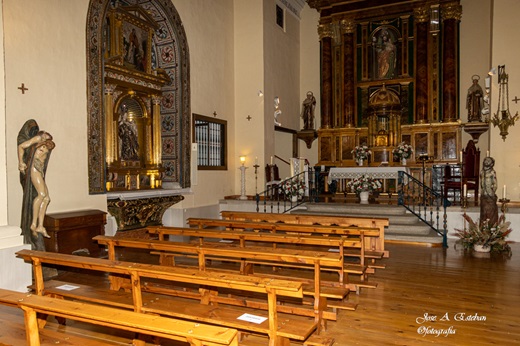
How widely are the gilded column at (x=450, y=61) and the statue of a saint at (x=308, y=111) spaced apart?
13.5 feet

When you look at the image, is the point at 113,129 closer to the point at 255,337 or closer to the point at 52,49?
the point at 52,49

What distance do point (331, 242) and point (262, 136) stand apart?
7.47m

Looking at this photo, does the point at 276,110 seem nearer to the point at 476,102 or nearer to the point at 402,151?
the point at 402,151

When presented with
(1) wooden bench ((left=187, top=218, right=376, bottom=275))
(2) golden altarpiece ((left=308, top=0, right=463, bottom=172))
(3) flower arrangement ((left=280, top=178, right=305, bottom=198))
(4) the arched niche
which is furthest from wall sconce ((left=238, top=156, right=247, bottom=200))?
(1) wooden bench ((left=187, top=218, right=376, bottom=275))

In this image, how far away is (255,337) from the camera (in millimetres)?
3391

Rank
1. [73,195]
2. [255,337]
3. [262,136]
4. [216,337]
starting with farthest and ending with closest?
[262,136] → [73,195] → [255,337] → [216,337]

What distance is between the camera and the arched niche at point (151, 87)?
706 cm

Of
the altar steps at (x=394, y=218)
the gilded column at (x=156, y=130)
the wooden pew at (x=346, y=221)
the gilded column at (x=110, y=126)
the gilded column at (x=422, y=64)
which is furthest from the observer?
the gilded column at (x=422, y=64)

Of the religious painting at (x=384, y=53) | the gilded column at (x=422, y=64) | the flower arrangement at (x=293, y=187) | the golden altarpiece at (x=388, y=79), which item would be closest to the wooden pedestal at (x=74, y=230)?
the flower arrangement at (x=293, y=187)

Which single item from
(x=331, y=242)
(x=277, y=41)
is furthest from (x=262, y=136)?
(x=331, y=242)

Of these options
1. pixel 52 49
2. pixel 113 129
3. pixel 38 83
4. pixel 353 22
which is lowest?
pixel 113 129

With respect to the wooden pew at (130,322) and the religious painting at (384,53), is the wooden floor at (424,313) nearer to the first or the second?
the wooden pew at (130,322)

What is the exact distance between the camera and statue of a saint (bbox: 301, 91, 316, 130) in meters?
14.1

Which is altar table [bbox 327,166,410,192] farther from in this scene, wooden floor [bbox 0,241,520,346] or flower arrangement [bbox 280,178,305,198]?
wooden floor [bbox 0,241,520,346]
